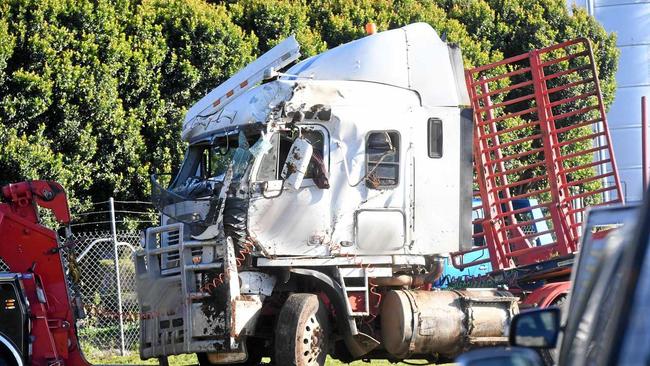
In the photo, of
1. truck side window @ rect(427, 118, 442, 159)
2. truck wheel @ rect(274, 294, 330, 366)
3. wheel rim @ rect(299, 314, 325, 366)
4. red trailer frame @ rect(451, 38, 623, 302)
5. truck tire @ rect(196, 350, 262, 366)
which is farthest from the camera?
red trailer frame @ rect(451, 38, 623, 302)

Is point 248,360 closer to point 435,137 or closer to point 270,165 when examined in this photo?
point 270,165

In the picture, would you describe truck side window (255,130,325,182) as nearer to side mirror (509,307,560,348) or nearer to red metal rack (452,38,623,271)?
red metal rack (452,38,623,271)

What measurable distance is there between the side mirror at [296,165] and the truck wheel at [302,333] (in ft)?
3.88

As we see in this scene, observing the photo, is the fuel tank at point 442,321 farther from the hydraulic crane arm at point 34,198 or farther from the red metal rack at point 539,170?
the hydraulic crane arm at point 34,198

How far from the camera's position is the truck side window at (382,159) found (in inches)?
473

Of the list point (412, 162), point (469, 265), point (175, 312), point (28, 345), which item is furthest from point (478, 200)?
point (28, 345)

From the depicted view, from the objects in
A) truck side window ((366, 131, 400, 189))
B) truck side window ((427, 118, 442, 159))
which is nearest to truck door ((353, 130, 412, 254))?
truck side window ((366, 131, 400, 189))

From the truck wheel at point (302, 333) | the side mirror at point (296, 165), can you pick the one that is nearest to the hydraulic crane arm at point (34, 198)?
the side mirror at point (296, 165)

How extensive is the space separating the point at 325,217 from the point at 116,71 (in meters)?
10.6

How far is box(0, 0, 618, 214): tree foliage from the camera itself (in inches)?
782

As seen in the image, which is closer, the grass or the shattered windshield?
the shattered windshield

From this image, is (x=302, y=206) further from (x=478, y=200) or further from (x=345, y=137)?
(x=478, y=200)

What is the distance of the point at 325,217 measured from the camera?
1180 cm

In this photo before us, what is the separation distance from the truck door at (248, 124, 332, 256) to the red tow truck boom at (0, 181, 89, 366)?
2.24 metres
